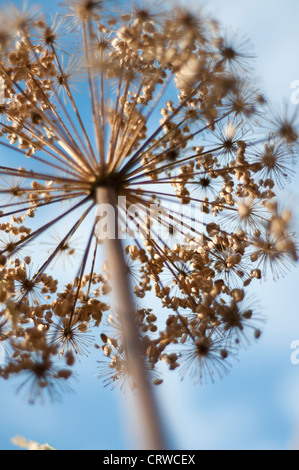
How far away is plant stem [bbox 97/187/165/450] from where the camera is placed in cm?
271

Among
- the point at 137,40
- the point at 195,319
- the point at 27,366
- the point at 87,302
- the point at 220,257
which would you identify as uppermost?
the point at 137,40

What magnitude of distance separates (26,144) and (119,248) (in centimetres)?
298

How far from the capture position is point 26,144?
6.52 meters

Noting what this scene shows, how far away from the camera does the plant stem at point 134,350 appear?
8.90 feet

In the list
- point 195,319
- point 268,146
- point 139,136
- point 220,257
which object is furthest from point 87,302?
point 268,146

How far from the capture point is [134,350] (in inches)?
132

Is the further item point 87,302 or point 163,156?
point 87,302

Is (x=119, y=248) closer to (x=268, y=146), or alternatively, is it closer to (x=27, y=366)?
(x=27, y=366)

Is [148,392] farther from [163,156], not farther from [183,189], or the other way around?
[183,189]

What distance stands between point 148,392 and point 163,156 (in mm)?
3249

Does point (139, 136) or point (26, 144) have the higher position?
point (26, 144)

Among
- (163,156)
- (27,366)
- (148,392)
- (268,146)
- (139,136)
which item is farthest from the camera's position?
(268,146)

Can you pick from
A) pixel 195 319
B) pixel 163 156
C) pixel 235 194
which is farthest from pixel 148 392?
pixel 235 194

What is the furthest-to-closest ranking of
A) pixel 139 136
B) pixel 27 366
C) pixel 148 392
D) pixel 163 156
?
pixel 139 136 → pixel 163 156 → pixel 27 366 → pixel 148 392
